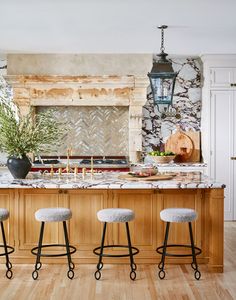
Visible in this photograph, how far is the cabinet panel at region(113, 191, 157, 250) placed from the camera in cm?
512

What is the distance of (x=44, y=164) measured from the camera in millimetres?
7621

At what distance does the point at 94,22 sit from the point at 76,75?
200 cm

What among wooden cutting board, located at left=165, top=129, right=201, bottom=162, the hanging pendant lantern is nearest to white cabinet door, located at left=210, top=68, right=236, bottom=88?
wooden cutting board, located at left=165, top=129, right=201, bottom=162

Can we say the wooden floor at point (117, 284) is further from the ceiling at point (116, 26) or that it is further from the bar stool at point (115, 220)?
the ceiling at point (116, 26)

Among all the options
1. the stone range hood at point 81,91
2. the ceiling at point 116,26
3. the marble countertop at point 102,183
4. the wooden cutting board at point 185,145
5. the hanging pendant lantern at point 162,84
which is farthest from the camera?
the wooden cutting board at point 185,145

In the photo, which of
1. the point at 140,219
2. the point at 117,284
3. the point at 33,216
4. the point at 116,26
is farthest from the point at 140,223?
the point at 116,26

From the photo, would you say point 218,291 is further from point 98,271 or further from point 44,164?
point 44,164

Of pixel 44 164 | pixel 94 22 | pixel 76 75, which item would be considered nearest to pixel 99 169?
pixel 44 164

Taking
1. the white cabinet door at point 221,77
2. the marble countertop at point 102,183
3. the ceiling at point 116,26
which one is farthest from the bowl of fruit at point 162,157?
the marble countertop at point 102,183

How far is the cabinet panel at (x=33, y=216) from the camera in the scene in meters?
5.14

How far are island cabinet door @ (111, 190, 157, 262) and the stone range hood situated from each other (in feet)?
9.81

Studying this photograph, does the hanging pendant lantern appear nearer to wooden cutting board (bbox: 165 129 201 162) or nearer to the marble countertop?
the marble countertop

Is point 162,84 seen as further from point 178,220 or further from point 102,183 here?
point 178,220

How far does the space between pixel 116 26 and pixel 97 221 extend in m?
2.29
